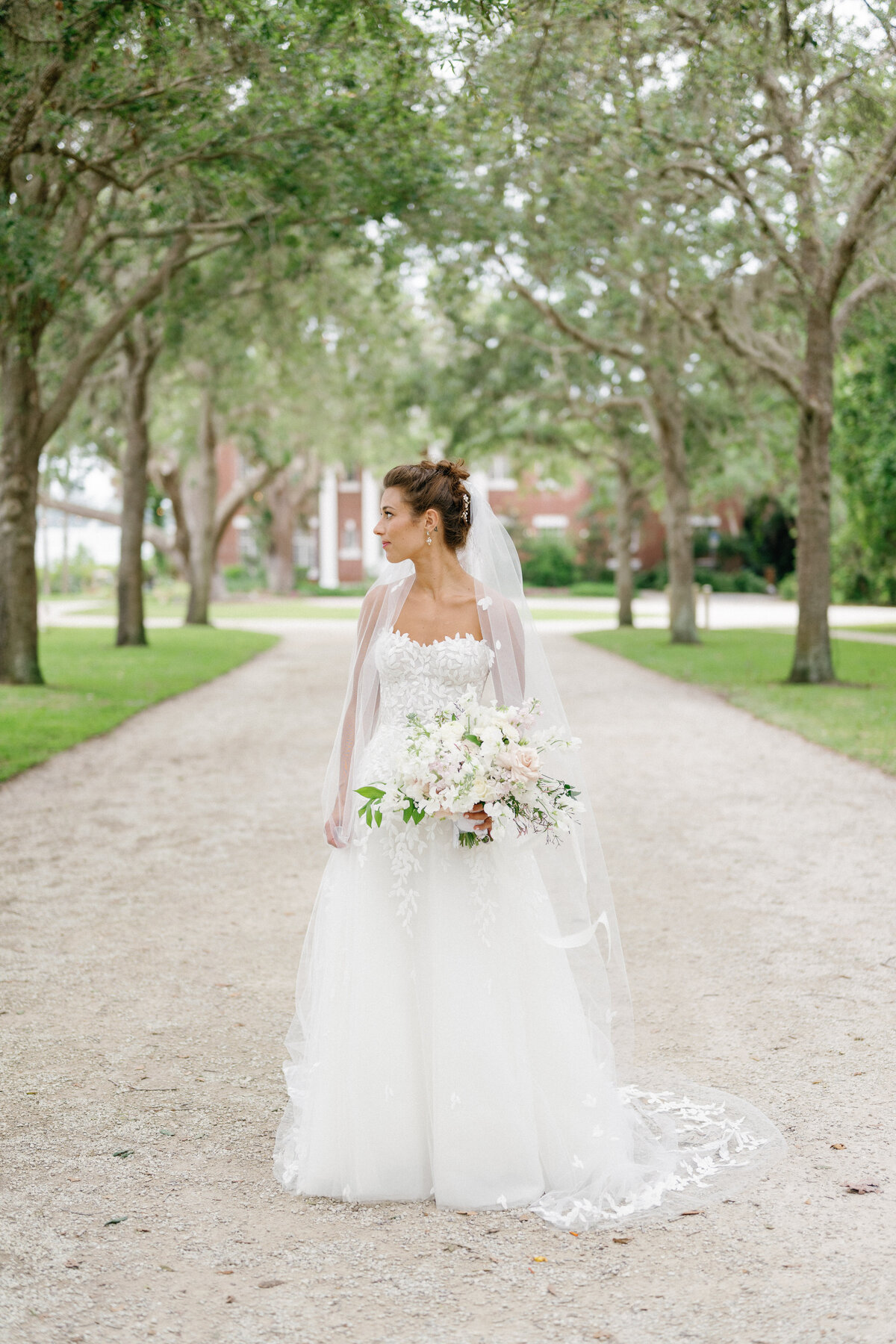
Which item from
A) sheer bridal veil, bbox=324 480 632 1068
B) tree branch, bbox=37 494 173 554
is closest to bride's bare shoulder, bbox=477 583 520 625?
sheer bridal veil, bbox=324 480 632 1068

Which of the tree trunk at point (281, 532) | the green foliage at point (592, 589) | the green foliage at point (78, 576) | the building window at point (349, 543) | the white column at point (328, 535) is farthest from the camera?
the building window at point (349, 543)

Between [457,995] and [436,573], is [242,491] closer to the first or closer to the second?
[436,573]

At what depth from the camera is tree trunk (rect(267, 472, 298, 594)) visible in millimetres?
58000

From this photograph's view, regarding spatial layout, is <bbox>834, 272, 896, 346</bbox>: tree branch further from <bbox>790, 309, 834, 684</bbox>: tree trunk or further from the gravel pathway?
the gravel pathway

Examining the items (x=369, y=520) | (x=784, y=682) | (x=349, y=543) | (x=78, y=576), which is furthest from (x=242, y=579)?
(x=784, y=682)

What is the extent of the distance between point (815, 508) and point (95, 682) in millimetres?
10620

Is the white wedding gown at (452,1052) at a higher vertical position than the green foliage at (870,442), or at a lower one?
lower

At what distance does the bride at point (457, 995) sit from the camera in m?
3.66

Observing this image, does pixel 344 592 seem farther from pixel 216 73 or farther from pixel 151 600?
pixel 216 73

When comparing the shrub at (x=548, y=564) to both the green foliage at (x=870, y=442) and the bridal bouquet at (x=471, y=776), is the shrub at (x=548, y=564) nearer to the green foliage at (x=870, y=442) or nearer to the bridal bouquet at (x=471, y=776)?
the green foliage at (x=870, y=442)

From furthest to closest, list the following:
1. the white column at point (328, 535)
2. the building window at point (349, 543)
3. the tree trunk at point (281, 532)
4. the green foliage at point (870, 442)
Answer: the building window at point (349, 543) → the white column at point (328, 535) → the tree trunk at point (281, 532) → the green foliage at point (870, 442)

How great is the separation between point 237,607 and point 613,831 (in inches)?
1671

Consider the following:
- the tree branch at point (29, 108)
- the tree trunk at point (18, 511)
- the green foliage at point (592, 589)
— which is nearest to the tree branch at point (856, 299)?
the tree trunk at point (18, 511)

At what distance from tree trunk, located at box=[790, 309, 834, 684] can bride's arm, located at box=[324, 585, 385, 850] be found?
1459 cm
